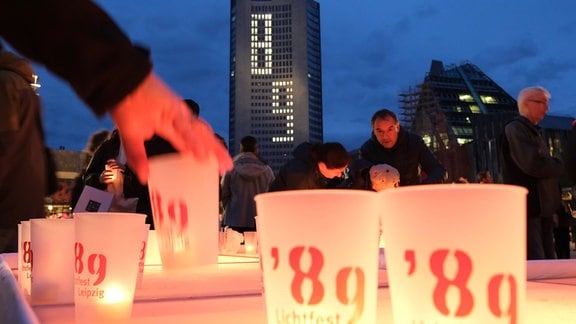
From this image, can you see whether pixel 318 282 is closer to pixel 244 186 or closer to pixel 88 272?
pixel 88 272

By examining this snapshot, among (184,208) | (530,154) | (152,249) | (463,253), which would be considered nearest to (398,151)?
(530,154)

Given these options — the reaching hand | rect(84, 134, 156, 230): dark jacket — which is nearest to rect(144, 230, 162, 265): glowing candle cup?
rect(84, 134, 156, 230): dark jacket

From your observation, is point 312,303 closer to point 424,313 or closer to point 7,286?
point 424,313

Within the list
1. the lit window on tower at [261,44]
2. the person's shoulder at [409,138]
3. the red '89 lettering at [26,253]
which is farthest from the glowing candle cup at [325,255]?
the lit window on tower at [261,44]

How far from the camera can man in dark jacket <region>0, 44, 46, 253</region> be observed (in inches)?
86.4

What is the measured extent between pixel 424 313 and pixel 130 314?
47 centimetres

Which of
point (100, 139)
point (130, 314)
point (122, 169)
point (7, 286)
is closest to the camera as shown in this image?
point (7, 286)

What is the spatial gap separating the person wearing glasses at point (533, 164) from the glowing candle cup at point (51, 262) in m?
2.73

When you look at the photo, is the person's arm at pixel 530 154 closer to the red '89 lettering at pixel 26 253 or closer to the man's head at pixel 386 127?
the man's head at pixel 386 127

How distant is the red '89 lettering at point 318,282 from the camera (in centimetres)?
50

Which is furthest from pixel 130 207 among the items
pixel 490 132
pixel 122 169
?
pixel 490 132

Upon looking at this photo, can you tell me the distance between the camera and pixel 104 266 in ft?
2.58

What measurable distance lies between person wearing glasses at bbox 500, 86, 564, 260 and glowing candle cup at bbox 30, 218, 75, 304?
2727 millimetres

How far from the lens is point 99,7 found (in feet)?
2.36
